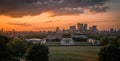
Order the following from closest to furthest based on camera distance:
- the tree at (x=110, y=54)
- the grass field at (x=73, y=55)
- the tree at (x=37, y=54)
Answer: the tree at (x=110, y=54) < the tree at (x=37, y=54) < the grass field at (x=73, y=55)

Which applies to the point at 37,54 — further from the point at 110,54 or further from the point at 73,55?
the point at 73,55

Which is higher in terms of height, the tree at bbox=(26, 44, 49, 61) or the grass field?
the tree at bbox=(26, 44, 49, 61)

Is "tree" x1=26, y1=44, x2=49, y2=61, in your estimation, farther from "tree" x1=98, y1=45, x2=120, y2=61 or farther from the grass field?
"tree" x1=98, y1=45, x2=120, y2=61

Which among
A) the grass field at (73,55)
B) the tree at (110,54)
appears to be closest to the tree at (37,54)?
the grass field at (73,55)

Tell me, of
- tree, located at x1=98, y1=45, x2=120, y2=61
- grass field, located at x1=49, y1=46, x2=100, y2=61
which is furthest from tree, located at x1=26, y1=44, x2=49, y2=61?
tree, located at x1=98, y1=45, x2=120, y2=61

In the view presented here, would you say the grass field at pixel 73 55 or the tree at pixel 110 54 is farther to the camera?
the grass field at pixel 73 55

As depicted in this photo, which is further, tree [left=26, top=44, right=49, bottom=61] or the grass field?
the grass field

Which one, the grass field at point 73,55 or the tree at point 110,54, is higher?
the tree at point 110,54

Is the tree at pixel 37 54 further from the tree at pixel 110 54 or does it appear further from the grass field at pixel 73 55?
the tree at pixel 110 54

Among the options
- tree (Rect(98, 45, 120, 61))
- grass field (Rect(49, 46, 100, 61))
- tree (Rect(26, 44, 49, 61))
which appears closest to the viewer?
tree (Rect(98, 45, 120, 61))

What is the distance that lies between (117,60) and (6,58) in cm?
1268

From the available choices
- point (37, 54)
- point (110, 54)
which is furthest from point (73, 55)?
point (110, 54)

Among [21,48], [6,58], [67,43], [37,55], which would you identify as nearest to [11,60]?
[6,58]

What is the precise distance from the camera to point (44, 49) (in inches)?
1313
